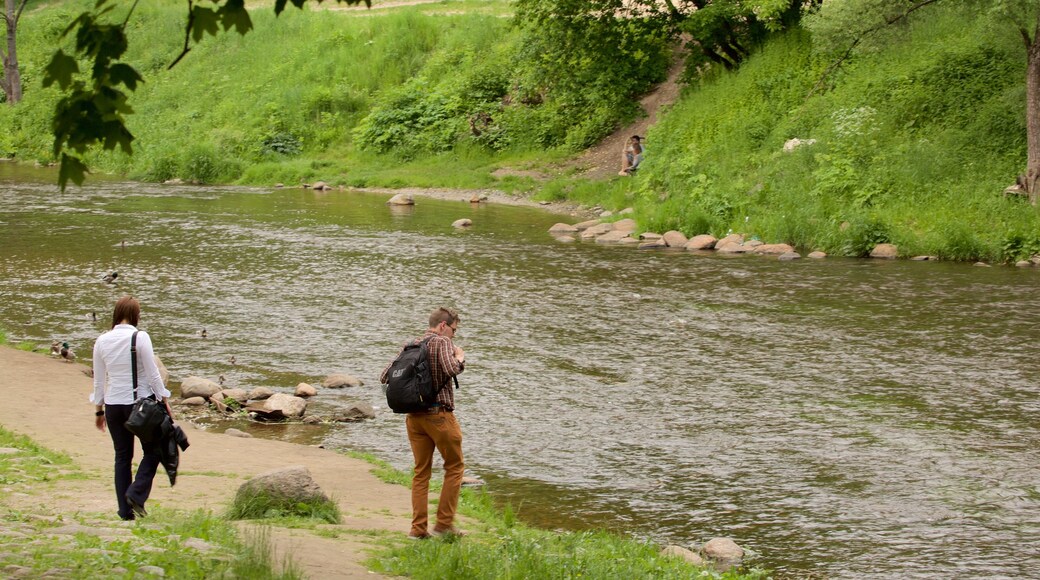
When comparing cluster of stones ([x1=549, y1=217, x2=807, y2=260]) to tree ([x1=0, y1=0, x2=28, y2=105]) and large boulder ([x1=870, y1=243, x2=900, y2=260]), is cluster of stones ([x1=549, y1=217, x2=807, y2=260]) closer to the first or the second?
large boulder ([x1=870, y1=243, x2=900, y2=260])

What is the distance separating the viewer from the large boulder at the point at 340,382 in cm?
1535

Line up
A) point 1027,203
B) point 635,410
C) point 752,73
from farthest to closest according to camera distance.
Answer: point 752,73, point 1027,203, point 635,410

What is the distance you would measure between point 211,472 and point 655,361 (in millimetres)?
7347

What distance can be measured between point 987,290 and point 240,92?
36562 mm

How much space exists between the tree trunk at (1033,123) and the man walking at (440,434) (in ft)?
60.1

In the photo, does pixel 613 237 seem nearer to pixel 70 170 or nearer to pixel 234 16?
pixel 234 16

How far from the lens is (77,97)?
236 inches

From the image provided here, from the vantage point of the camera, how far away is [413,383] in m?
8.86

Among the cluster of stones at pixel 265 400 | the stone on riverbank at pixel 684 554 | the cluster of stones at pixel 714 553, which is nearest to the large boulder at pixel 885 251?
the cluster of stones at pixel 265 400

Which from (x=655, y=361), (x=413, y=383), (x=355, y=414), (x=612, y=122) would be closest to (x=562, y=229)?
(x=612, y=122)

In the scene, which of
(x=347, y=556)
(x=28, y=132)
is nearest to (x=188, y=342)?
(x=347, y=556)

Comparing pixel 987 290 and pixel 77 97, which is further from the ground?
pixel 77 97

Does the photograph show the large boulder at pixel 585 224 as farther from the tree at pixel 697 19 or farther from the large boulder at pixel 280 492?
the large boulder at pixel 280 492

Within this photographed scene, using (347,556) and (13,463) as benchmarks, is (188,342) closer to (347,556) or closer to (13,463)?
(13,463)
